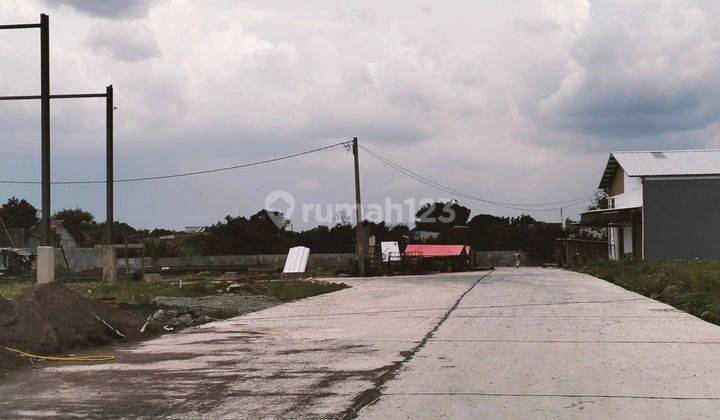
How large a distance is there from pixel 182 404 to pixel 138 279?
2969 centimetres

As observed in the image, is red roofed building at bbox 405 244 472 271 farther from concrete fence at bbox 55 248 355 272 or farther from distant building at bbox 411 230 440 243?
distant building at bbox 411 230 440 243

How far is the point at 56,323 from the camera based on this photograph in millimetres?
12625

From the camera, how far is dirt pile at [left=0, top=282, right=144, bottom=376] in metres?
11.8

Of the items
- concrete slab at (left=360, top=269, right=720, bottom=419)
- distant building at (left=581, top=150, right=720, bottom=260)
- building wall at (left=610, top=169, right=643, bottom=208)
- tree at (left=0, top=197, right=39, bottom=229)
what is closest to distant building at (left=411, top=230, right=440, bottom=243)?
building wall at (left=610, top=169, right=643, bottom=208)

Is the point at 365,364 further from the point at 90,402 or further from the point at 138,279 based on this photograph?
the point at 138,279

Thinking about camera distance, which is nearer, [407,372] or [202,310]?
[407,372]

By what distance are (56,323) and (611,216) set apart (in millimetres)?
41908

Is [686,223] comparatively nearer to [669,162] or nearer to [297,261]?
[669,162]

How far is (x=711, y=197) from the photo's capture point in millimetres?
44344

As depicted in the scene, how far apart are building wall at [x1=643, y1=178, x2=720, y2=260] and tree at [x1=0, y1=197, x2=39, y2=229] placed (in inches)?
3328

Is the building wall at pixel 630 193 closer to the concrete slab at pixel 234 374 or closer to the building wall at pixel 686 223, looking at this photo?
the building wall at pixel 686 223

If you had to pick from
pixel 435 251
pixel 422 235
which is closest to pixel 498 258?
pixel 422 235

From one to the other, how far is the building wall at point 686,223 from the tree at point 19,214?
84527mm

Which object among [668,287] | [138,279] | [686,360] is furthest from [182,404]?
[138,279]
